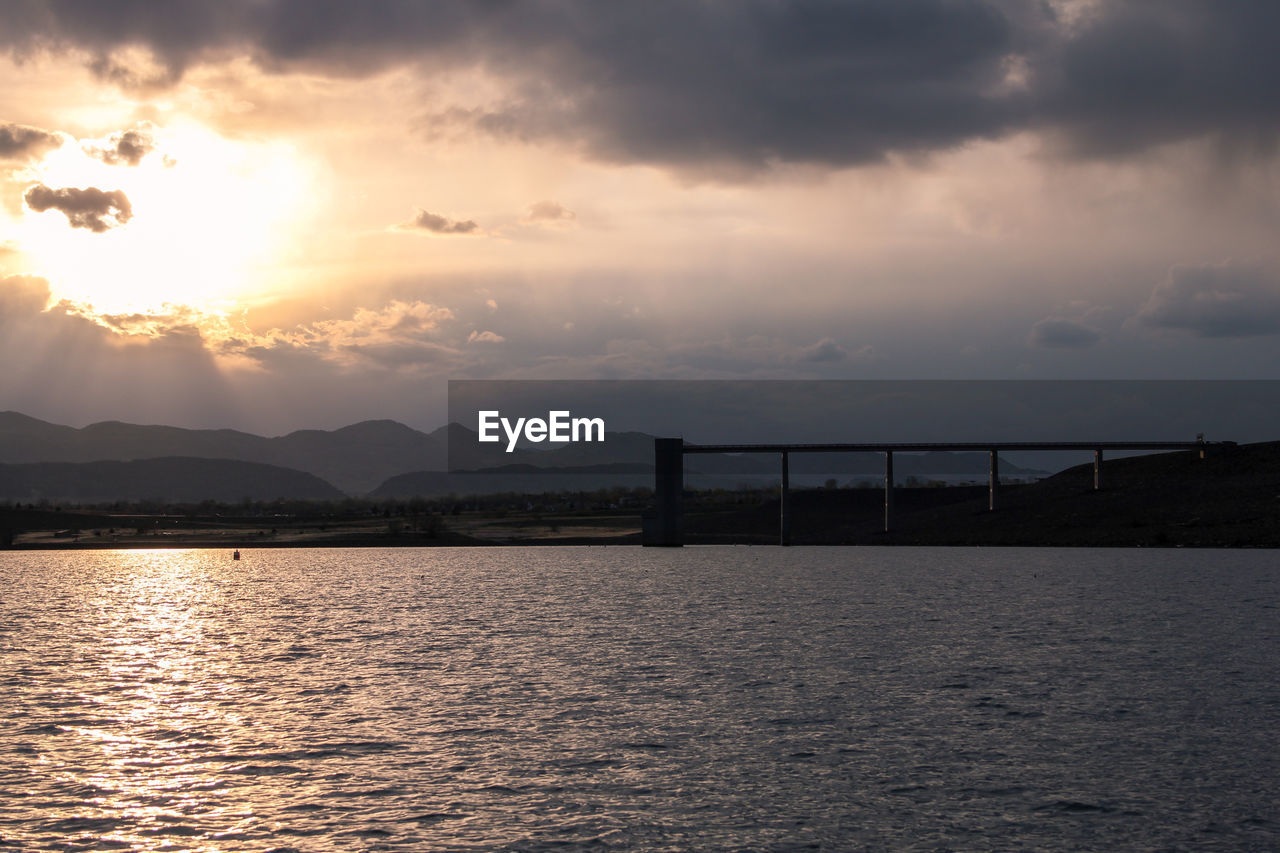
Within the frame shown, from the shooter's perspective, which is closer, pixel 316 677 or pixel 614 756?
pixel 614 756

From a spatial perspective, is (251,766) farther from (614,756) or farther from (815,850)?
(815,850)

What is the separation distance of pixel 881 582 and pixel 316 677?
290ft

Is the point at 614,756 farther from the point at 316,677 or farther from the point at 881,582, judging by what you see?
the point at 881,582

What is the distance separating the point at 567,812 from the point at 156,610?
93389 millimetres

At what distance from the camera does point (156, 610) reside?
362 ft

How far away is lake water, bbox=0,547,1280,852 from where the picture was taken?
1105 inches

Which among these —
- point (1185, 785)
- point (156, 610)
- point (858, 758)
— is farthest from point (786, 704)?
point (156, 610)

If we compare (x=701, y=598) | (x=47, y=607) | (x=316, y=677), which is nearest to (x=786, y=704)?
(x=316, y=677)

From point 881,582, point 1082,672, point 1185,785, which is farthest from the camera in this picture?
point 881,582

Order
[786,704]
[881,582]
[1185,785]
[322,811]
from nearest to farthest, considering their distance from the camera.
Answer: [322,811], [1185,785], [786,704], [881,582]

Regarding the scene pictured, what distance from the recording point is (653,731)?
4078 centimetres

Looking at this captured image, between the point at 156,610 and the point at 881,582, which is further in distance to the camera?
the point at 881,582

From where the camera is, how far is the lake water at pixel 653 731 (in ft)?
92.1

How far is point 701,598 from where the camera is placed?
113750 millimetres
